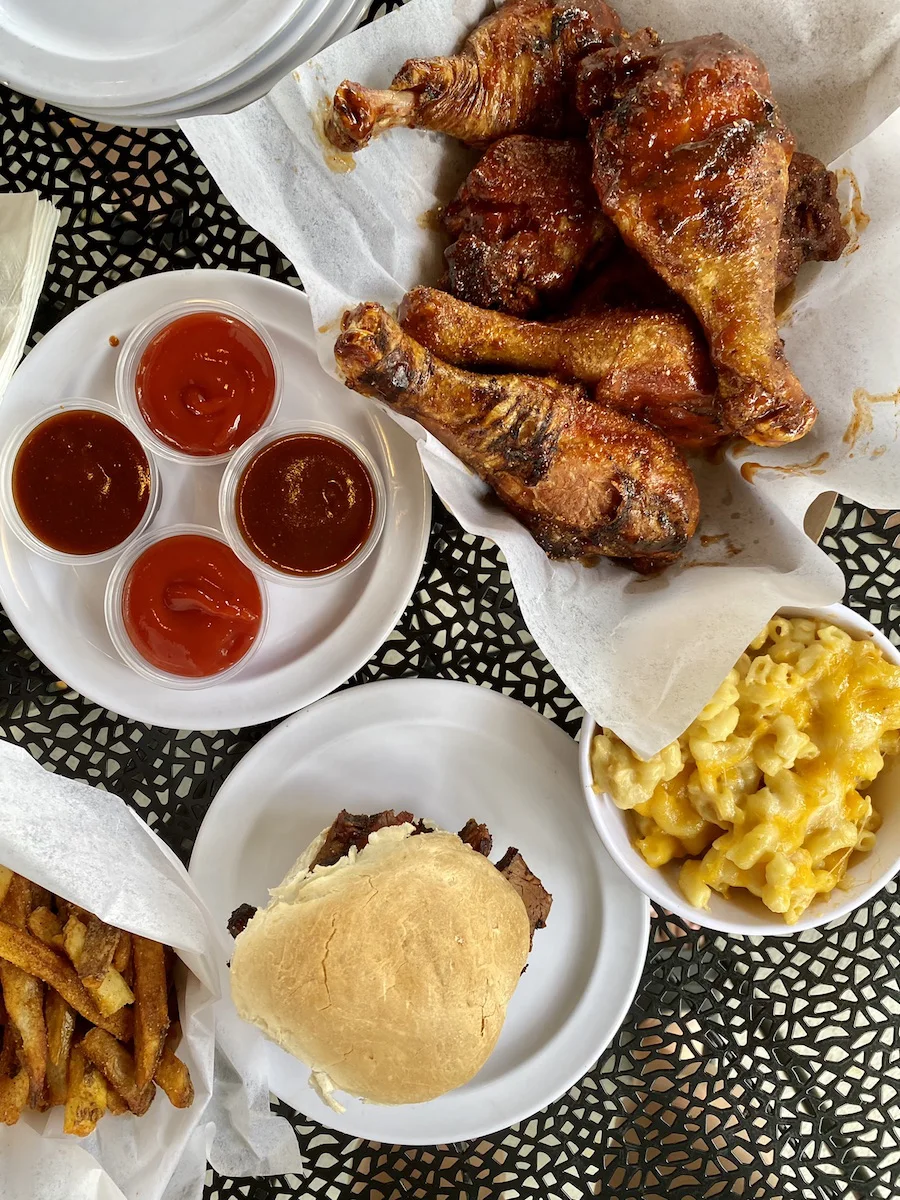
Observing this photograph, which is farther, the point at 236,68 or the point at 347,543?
the point at 347,543

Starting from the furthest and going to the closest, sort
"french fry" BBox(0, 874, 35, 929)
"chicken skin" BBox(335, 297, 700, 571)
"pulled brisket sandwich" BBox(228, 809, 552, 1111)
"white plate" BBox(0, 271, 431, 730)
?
"white plate" BBox(0, 271, 431, 730)
"french fry" BBox(0, 874, 35, 929)
"pulled brisket sandwich" BBox(228, 809, 552, 1111)
"chicken skin" BBox(335, 297, 700, 571)

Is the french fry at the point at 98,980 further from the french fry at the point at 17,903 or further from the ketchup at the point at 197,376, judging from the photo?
the ketchup at the point at 197,376

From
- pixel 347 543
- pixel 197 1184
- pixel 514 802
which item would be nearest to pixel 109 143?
pixel 347 543

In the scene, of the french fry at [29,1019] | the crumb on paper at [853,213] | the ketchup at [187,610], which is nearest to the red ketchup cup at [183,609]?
the ketchup at [187,610]

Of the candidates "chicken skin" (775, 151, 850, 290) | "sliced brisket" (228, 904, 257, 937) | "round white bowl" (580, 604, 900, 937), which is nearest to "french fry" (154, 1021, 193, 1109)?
"sliced brisket" (228, 904, 257, 937)

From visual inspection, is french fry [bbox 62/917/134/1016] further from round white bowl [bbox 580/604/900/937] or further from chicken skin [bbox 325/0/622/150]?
chicken skin [bbox 325/0/622/150]

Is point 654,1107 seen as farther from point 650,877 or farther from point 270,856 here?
point 270,856

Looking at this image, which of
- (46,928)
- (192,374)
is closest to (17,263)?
(192,374)
